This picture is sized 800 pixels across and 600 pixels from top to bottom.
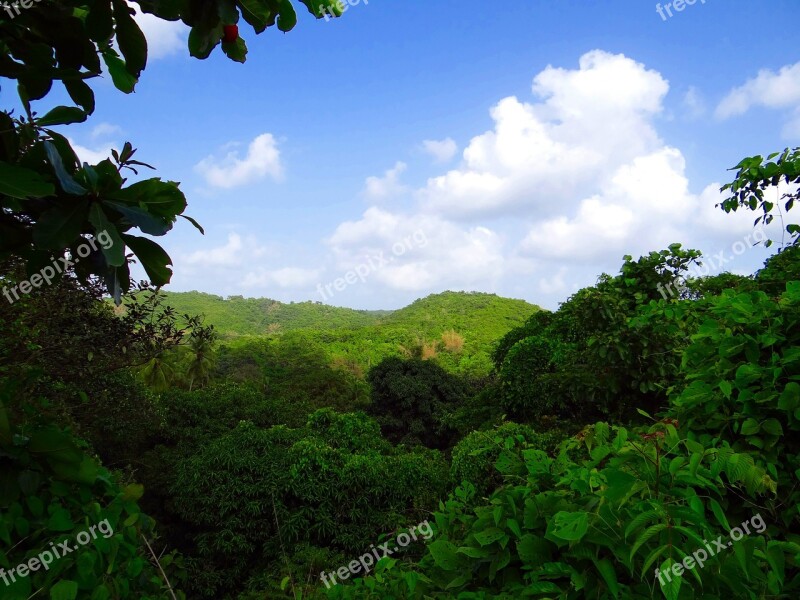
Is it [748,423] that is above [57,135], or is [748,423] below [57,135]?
below

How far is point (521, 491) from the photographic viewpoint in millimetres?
1348

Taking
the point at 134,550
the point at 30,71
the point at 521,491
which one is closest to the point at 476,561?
the point at 521,491

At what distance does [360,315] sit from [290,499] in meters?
63.7

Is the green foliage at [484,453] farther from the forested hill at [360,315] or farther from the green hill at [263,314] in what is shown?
the green hill at [263,314]

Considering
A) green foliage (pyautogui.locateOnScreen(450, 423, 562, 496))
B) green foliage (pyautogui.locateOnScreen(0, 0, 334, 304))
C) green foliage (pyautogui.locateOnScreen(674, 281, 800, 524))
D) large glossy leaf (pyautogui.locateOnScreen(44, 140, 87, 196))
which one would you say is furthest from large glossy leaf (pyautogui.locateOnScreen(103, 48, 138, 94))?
green foliage (pyautogui.locateOnScreen(450, 423, 562, 496))

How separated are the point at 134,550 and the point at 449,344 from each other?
37.9 m

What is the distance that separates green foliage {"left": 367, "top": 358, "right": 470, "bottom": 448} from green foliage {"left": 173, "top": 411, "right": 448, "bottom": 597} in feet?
25.2

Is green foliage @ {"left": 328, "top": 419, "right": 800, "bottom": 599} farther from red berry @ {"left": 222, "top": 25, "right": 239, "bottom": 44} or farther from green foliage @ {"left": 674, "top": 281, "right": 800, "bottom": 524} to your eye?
red berry @ {"left": 222, "top": 25, "right": 239, "bottom": 44}

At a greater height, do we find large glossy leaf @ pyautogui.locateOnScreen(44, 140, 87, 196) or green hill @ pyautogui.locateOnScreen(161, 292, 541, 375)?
green hill @ pyautogui.locateOnScreen(161, 292, 541, 375)

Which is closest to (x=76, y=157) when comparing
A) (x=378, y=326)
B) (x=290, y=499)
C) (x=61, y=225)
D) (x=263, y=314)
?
(x=61, y=225)

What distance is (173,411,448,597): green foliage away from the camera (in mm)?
9055

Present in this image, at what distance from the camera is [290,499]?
31.4 feet

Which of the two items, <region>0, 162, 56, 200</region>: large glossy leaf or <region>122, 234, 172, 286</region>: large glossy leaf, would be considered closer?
<region>0, 162, 56, 200</region>: large glossy leaf

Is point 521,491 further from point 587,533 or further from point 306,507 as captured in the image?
point 306,507
